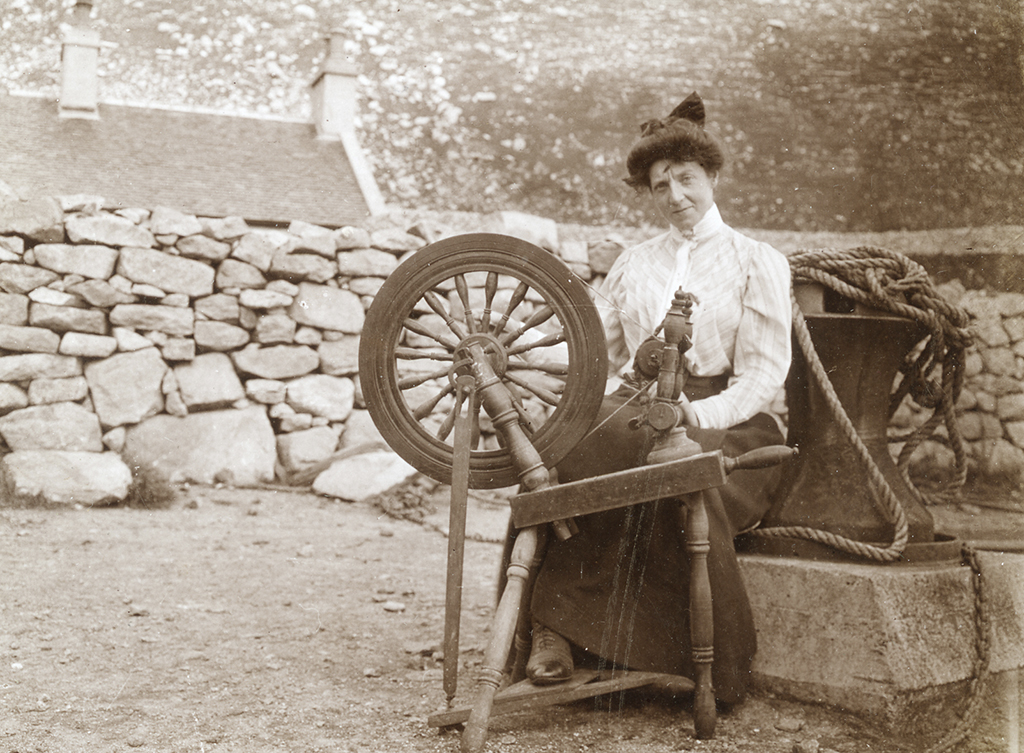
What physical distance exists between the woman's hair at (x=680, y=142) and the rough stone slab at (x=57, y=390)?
206 inches

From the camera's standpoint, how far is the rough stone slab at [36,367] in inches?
244

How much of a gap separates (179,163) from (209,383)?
343cm

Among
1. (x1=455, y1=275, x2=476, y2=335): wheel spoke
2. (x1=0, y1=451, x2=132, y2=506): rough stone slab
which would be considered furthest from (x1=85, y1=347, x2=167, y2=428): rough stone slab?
(x1=455, y1=275, x2=476, y2=335): wheel spoke

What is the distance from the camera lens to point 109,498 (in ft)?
18.7

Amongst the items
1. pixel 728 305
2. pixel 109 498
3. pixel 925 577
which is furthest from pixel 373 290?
pixel 925 577

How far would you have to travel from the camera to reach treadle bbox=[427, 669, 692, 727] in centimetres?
226

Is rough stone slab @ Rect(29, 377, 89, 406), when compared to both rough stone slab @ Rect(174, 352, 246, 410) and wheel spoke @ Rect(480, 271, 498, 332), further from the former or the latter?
wheel spoke @ Rect(480, 271, 498, 332)

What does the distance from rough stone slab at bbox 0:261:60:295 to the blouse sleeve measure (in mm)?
5704

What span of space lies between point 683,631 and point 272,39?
10.9 meters

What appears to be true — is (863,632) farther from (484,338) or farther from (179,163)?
(179,163)

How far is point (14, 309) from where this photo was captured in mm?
6270

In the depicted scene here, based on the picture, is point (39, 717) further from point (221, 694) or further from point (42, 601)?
point (42, 601)

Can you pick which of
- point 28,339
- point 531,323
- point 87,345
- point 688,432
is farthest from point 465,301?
point 28,339

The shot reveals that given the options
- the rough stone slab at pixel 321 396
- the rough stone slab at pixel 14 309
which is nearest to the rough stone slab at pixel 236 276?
the rough stone slab at pixel 321 396
